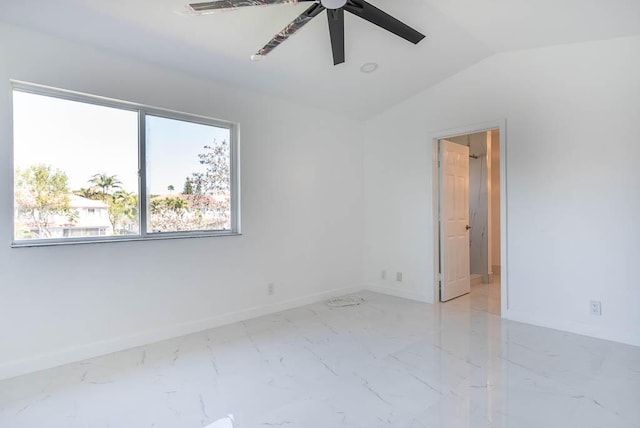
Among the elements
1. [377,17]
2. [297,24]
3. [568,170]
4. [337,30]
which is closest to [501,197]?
[568,170]

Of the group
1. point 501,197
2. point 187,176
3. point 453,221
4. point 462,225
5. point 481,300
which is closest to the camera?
point 187,176

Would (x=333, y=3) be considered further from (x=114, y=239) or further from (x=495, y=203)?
(x=495, y=203)

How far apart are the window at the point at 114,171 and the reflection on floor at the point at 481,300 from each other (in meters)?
2.84

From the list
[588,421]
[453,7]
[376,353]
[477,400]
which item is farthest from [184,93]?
[588,421]

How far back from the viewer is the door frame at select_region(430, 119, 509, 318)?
362 cm

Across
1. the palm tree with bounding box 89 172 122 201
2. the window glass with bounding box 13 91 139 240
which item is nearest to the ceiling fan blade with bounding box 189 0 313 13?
the window glass with bounding box 13 91 139 240

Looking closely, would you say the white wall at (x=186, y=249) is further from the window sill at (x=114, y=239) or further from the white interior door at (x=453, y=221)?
the white interior door at (x=453, y=221)

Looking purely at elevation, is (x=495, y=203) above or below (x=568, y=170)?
below

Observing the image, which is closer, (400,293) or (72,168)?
(72,168)

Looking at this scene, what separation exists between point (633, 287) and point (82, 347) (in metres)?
4.52

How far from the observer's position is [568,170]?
127 inches

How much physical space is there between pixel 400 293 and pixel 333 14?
11.3 ft

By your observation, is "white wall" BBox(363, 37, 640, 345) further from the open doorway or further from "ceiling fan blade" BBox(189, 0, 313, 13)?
"ceiling fan blade" BBox(189, 0, 313, 13)

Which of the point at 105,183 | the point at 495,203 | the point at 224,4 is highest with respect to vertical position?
the point at 224,4
